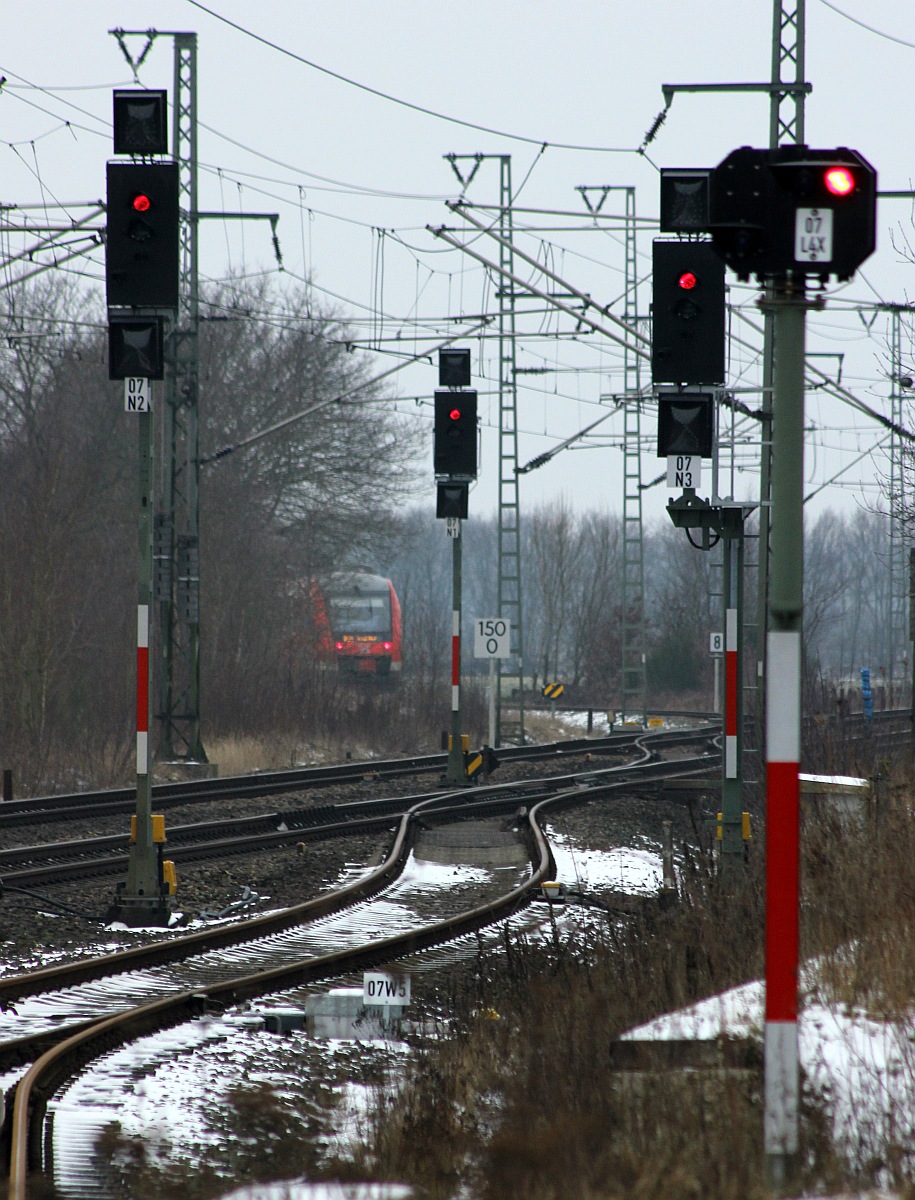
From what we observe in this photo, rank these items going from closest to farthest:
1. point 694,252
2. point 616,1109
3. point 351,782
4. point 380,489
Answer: point 616,1109 < point 694,252 < point 351,782 < point 380,489

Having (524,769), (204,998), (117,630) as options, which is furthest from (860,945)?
(117,630)

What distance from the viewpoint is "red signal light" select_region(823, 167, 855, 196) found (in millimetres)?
4758

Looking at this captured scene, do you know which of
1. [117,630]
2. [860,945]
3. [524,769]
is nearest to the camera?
[860,945]

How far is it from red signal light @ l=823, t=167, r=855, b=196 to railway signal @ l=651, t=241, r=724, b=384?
7387 millimetres

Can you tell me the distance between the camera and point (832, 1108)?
5.04m

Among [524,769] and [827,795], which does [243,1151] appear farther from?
[524,769]

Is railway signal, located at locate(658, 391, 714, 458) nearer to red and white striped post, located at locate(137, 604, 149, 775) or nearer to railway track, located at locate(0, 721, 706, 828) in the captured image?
red and white striped post, located at locate(137, 604, 149, 775)

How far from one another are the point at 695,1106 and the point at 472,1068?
153 cm

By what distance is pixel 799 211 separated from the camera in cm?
480

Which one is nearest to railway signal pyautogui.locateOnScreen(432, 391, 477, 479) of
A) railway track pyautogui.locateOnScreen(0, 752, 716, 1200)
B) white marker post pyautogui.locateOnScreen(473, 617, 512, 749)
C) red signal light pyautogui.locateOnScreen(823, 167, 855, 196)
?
white marker post pyautogui.locateOnScreen(473, 617, 512, 749)

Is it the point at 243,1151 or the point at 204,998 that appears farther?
the point at 204,998

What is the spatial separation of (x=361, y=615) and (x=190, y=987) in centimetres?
3922

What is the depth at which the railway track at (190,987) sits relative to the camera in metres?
6.54

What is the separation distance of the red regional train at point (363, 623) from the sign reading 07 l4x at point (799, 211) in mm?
41375
